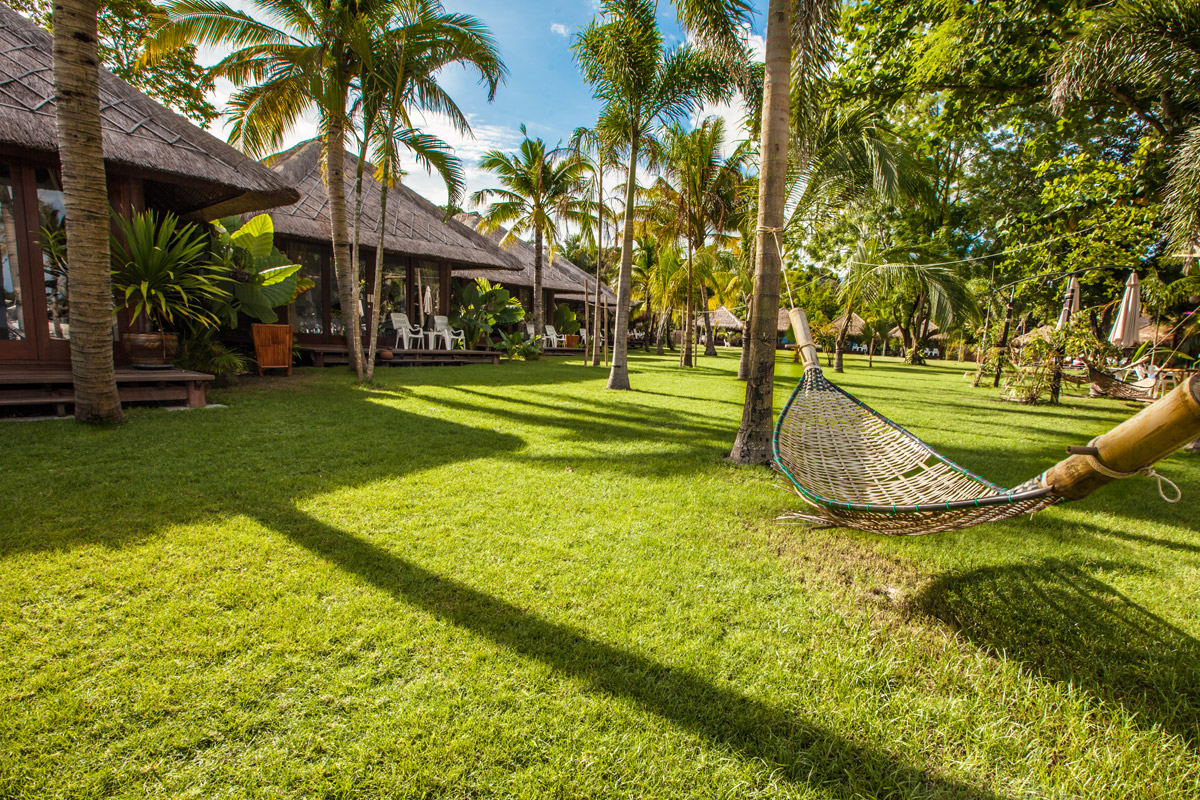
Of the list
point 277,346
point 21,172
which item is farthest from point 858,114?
point 21,172

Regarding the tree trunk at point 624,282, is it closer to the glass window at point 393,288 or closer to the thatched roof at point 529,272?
the glass window at point 393,288

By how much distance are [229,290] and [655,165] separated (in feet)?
28.4

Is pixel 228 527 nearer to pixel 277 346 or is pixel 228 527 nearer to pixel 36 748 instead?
pixel 36 748

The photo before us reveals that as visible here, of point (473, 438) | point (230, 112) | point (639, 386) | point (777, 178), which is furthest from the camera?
point (639, 386)

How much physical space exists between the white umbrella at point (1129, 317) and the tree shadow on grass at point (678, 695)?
10136 mm

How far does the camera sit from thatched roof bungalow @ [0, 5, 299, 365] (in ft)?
19.3

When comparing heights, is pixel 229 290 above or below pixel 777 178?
below

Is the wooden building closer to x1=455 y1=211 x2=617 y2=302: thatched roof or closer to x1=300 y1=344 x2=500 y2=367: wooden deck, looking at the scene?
x1=300 y1=344 x2=500 y2=367: wooden deck

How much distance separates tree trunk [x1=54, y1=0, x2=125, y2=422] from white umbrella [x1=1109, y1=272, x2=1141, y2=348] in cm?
1296

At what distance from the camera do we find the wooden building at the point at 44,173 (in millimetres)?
5844

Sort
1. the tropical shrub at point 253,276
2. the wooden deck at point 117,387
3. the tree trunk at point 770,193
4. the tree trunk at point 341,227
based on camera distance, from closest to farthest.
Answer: the tree trunk at point 770,193 < the wooden deck at point 117,387 < the tropical shrub at point 253,276 < the tree trunk at point 341,227

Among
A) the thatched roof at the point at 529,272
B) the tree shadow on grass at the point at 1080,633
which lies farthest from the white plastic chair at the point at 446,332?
the tree shadow on grass at the point at 1080,633

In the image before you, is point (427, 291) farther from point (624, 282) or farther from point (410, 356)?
point (624, 282)

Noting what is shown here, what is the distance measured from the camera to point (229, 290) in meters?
8.07
